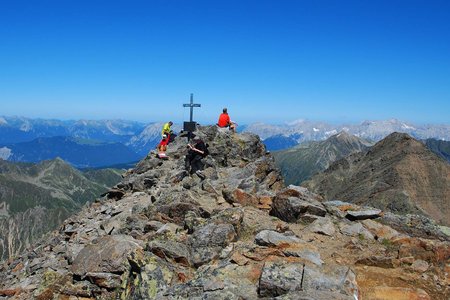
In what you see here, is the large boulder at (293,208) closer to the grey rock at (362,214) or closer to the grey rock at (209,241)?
the grey rock at (362,214)

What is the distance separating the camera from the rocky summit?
13531 mm

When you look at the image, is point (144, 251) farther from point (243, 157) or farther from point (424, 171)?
point (424, 171)

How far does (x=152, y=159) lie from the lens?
143ft

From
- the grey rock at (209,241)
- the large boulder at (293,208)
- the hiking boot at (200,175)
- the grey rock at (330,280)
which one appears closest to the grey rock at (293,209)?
the large boulder at (293,208)

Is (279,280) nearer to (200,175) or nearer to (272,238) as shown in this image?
(272,238)

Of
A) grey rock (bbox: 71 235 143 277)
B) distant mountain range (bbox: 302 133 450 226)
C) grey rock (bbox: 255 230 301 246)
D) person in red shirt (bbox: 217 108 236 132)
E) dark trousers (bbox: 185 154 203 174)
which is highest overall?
person in red shirt (bbox: 217 108 236 132)

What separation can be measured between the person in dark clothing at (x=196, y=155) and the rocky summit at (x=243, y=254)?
4717 millimetres

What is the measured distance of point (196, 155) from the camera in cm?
3369

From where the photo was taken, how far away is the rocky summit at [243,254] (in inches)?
533

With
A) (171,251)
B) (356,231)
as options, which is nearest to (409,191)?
(356,231)

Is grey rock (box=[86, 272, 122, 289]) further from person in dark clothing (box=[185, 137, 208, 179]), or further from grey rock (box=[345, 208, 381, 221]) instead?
person in dark clothing (box=[185, 137, 208, 179])

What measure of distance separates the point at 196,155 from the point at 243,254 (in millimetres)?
18646

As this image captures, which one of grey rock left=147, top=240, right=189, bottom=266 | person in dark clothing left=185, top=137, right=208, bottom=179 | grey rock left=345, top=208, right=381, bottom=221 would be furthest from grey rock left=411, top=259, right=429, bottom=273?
person in dark clothing left=185, top=137, right=208, bottom=179

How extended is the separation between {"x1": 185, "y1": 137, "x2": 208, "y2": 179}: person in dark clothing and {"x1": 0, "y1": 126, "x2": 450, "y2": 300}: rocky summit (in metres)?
4.72
